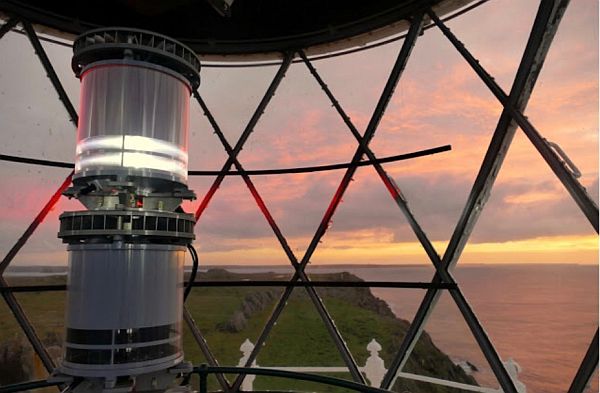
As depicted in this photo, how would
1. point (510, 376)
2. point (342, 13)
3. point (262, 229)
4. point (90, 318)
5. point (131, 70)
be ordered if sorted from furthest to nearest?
point (262, 229) < point (342, 13) < point (510, 376) < point (131, 70) < point (90, 318)

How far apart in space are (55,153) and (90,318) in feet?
12.7

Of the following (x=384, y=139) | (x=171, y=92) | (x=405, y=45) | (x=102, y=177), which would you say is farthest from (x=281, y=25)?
(x=102, y=177)

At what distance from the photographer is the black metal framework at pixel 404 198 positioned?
376cm

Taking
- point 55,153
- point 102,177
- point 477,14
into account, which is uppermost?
point 477,14

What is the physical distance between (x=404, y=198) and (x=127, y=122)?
3.46 meters

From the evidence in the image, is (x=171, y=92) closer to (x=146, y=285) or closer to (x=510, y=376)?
(x=146, y=285)

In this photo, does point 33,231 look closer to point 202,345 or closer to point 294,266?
point 202,345

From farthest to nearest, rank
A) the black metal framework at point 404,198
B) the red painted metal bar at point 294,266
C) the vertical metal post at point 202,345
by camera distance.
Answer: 1. the vertical metal post at point 202,345
2. the red painted metal bar at point 294,266
3. the black metal framework at point 404,198

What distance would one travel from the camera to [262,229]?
5762 millimetres

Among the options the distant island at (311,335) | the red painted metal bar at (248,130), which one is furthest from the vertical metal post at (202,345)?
the distant island at (311,335)

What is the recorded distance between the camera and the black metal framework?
12.3 ft

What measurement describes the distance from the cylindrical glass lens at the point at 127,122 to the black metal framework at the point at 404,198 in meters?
1.39

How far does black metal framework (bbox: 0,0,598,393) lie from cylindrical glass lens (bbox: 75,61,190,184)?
139cm

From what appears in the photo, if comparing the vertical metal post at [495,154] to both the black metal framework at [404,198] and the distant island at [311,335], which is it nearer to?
the black metal framework at [404,198]
